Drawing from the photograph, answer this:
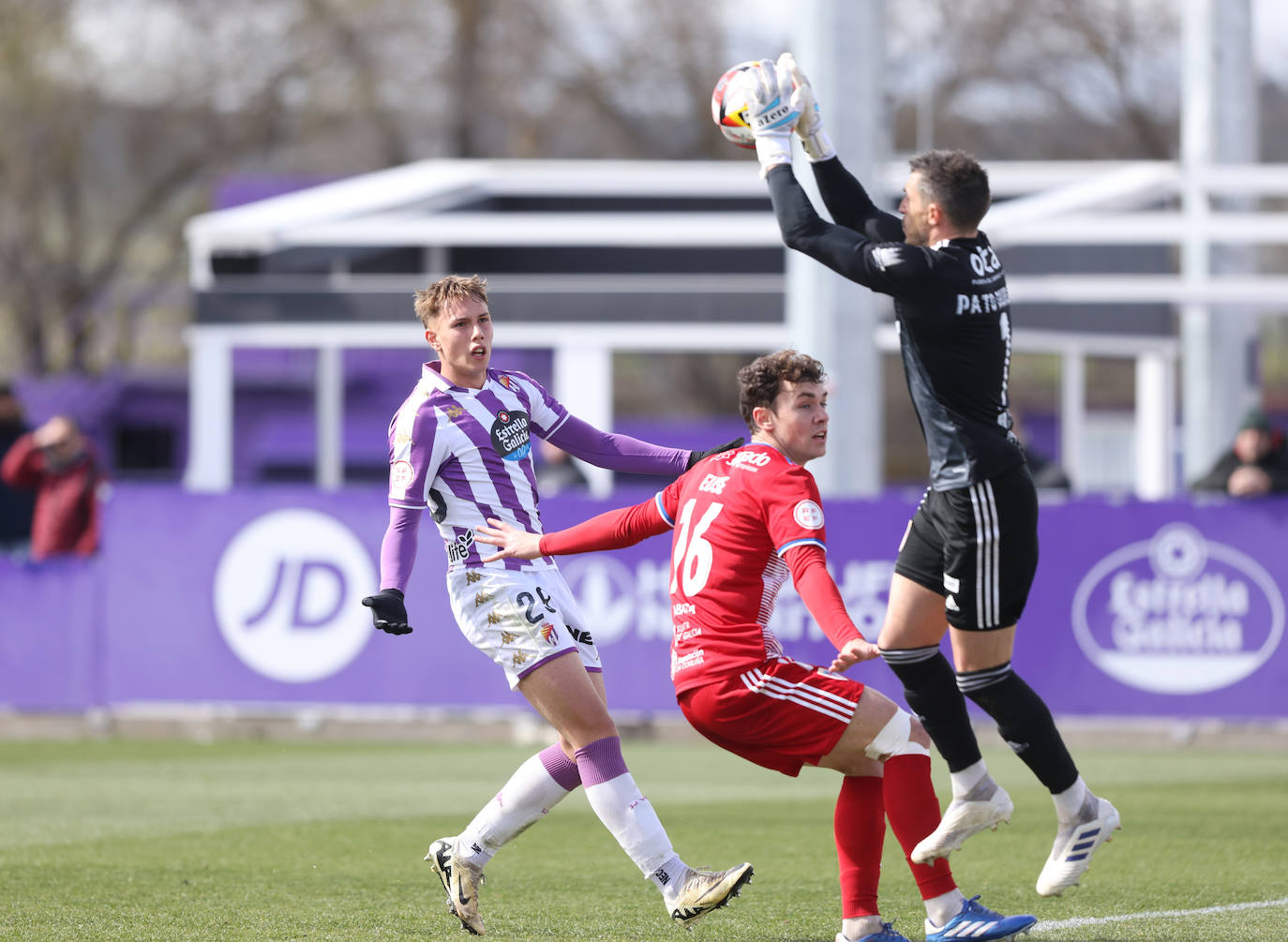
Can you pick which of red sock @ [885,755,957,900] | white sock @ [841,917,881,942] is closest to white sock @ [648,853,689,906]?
white sock @ [841,917,881,942]

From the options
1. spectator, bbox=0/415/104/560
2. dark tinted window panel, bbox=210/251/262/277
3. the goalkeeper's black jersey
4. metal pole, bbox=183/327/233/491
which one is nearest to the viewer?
the goalkeeper's black jersey

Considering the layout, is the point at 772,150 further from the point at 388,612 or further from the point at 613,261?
the point at 613,261

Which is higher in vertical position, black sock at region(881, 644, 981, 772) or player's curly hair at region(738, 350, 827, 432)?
player's curly hair at region(738, 350, 827, 432)

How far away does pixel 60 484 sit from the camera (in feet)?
45.9

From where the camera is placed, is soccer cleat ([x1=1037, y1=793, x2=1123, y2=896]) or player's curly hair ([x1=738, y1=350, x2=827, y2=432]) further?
soccer cleat ([x1=1037, y1=793, x2=1123, y2=896])

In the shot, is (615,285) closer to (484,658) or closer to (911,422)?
(484,658)

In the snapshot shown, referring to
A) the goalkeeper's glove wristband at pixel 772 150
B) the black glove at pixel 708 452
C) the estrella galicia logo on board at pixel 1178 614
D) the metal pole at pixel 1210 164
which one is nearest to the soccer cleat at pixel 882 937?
the black glove at pixel 708 452

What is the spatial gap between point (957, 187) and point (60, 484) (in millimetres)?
9970

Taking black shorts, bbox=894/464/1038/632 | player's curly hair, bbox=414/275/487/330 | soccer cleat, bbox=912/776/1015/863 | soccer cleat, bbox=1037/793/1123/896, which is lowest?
soccer cleat, bbox=1037/793/1123/896

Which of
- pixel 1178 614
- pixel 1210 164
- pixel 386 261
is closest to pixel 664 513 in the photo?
pixel 1178 614

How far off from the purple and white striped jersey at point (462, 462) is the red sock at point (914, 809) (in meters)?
1.38

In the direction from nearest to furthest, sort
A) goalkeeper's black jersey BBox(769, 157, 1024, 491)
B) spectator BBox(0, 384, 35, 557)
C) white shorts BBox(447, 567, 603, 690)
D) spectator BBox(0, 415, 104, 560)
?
1. goalkeeper's black jersey BBox(769, 157, 1024, 491)
2. white shorts BBox(447, 567, 603, 690)
3. spectator BBox(0, 415, 104, 560)
4. spectator BBox(0, 384, 35, 557)

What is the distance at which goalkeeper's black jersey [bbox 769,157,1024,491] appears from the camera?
17.9 feet

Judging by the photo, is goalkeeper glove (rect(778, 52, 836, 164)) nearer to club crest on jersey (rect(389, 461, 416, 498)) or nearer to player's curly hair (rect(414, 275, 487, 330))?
player's curly hair (rect(414, 275, 487, 330))
